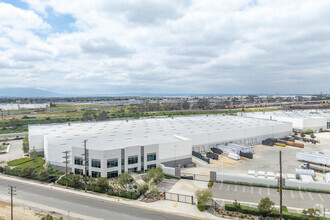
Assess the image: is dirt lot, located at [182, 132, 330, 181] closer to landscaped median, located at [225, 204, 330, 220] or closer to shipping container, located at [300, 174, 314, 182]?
shipping container, located at [300, 174, 314, 182]

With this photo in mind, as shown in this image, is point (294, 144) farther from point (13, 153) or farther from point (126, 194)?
point (13, 153)

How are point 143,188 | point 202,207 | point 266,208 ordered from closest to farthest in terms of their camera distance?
1. point 266,208
2. point 202,207
3. point 143,188

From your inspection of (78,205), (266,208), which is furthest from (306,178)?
(78,205)

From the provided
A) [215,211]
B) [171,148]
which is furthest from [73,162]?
[215,211]

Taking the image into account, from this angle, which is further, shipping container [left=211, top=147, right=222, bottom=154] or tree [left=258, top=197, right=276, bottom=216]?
shipping container [left=211, top=147, right=222, bottom=154]

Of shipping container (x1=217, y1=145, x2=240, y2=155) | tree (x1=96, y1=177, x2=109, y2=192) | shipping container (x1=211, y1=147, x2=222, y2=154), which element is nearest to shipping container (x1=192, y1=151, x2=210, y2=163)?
shipping container (x1=211, y1=147, x2=222, y2=154)
